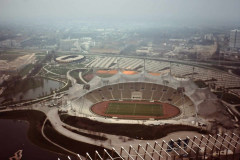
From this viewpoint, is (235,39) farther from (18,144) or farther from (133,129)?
(18,144)

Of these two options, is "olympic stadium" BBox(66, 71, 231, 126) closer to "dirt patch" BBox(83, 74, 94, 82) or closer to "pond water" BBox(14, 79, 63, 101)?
"dirt patch" BBox(83, 74, 94, 82)

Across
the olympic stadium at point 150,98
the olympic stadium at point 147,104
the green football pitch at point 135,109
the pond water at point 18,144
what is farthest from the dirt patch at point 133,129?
the pond water at point 18,144

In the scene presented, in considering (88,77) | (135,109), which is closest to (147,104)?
(135,109)

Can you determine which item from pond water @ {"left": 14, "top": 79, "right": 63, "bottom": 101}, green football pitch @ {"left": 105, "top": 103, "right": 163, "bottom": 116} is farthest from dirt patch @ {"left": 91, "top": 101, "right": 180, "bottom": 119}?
pond water @ {"left": 14, "top": 79, "right": 63, "bottom": 101}

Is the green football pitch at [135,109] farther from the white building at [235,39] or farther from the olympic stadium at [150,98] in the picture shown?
the white building at [235,39]

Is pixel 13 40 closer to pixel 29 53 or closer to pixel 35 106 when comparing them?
pixel 29 53

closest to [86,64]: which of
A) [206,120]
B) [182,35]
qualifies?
[182,35]
